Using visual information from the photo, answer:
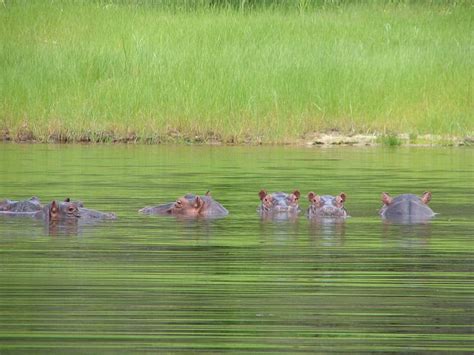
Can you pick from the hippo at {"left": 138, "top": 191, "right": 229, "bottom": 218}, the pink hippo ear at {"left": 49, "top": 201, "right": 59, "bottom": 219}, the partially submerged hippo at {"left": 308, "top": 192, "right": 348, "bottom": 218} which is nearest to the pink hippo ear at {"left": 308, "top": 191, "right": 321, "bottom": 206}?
the partially submerged hippo at {"left": 308, "top": 192, "right": 348, "bottom": 218}

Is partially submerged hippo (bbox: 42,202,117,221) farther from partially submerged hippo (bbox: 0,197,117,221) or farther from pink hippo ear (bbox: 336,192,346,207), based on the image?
pink hippo ear (bbox: 336,192,346,207)

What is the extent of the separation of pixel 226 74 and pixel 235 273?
1540 cm

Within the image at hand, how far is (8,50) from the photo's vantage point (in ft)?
81.4

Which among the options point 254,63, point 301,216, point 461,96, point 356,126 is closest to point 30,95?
point 254,63

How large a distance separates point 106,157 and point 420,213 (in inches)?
301

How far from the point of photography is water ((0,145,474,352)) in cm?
587

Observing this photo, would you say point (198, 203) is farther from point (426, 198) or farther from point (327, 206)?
point (426, 198)

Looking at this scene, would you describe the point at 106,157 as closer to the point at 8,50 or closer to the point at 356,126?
the point at 356,126

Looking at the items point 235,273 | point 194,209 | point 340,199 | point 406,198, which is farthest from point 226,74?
point 235,273

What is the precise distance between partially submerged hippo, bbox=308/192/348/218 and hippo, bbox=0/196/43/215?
2213mm

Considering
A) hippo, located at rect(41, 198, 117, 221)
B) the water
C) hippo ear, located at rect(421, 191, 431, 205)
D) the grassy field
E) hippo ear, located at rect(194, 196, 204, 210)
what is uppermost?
the grassy field

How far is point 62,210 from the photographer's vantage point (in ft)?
37.8

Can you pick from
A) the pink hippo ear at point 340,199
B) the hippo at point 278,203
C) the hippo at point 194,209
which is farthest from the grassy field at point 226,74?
the pink hippo ear at point 340,199

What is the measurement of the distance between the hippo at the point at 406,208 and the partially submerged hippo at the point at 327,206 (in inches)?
13.9
